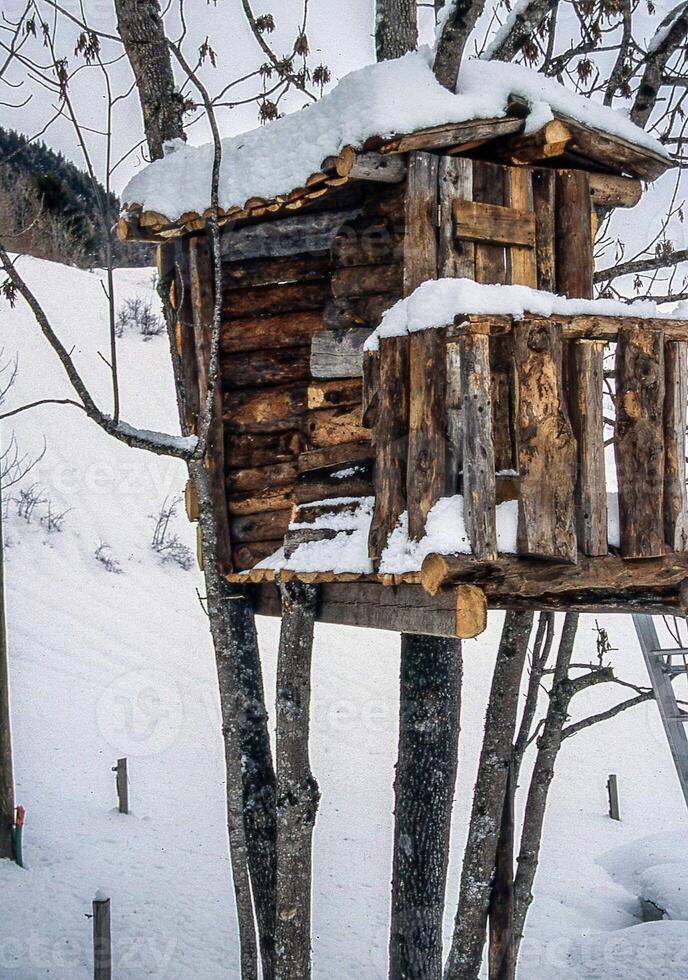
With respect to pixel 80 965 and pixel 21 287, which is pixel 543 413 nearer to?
pixel 21 287

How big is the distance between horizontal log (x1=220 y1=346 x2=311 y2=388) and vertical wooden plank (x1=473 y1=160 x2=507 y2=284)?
42.5 inches

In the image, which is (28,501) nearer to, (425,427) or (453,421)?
(425,427)

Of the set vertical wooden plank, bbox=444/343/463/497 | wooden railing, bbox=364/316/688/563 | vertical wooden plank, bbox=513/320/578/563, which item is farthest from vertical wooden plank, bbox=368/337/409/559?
vertical wooden plank, bbox=513/320/578/563

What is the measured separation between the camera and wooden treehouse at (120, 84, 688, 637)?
3.66m

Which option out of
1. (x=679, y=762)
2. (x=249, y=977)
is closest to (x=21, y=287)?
(x=249, y=977)

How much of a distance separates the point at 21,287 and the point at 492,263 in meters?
2.12

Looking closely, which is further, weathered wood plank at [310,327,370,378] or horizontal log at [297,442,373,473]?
weathered wood plank at [310,327,370,378]

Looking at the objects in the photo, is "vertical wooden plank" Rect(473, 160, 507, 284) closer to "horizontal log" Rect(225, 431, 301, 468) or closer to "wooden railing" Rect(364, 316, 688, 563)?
"wooden railing" Rect(364, 316, 688, 563)

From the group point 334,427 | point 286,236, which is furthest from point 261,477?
point 286,236

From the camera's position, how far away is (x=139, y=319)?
28.6m

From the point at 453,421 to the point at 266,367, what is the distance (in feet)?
6.01

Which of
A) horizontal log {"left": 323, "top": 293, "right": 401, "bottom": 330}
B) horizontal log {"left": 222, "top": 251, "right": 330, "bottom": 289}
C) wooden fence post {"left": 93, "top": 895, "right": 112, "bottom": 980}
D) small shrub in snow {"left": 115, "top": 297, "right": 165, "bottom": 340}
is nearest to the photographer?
horizontal log {"left": 323, "top": 293, "right": 401, "bottom": 330}

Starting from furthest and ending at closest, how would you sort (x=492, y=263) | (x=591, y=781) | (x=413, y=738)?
1. (x=591, y=781)
2. (x=413, y=738)
3. (x=492, y=263)

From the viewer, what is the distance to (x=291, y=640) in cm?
498
